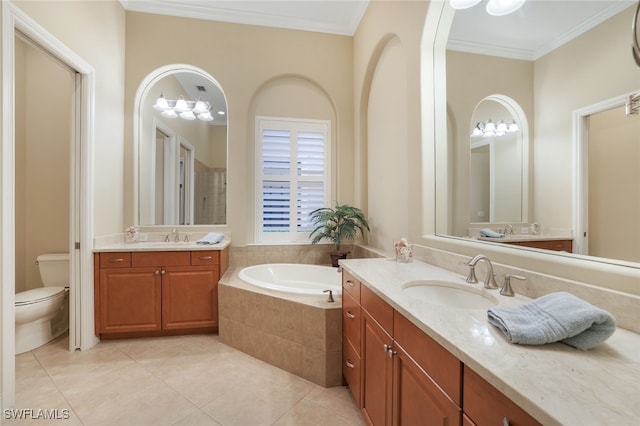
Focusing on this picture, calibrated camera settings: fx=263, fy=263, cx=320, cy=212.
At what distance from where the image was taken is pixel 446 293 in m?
1.36

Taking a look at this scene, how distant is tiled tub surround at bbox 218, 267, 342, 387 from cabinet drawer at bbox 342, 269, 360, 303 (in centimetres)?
20

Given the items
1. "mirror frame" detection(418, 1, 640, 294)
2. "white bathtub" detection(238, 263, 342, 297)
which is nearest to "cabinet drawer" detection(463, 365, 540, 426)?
"mirror frame" detection(418, 1, 640, 294)

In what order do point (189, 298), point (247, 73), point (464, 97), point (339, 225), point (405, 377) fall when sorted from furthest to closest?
point (247, 73) → point (339, 225) → point (189, 298) → point (464, 97) → point (405, 377)

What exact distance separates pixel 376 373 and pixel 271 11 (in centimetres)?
351

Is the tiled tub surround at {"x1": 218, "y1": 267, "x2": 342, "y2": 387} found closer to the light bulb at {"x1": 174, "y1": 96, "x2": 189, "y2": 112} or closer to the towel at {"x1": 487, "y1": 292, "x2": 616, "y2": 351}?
the towel at {"x1": 487, "y1": 292, "x2": 616, "y2": 351}

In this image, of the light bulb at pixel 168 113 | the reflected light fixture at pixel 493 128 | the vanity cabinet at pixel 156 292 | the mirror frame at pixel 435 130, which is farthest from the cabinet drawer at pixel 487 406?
the light bulb at pixel 168 113

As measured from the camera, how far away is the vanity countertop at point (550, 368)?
481mm

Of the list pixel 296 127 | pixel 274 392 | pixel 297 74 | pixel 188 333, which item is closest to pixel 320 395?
pixel 274 392

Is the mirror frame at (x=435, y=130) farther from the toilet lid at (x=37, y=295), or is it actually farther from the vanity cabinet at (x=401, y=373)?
the toilet lid at (x=37, y=295)

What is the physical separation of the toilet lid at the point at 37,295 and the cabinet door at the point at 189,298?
0.88 m

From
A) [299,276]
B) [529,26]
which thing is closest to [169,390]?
[299,276]

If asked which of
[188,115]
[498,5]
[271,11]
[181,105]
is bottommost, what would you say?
[498,5]

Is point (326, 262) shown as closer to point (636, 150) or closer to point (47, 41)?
point (636, 150)

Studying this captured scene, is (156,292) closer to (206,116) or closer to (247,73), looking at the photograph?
(206,116)
